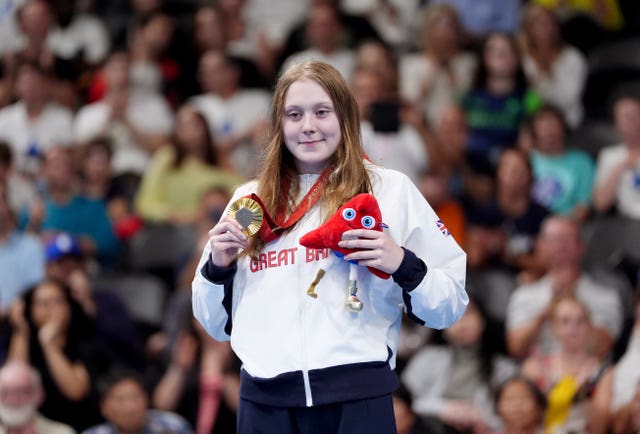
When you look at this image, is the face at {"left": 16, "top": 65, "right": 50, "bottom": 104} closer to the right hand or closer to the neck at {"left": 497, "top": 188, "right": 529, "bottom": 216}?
the neck at {"left": 497, "top": 188, "right": 529, "bottom": 216}

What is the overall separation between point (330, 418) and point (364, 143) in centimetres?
228

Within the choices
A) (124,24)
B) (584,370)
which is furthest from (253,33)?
(584,370)

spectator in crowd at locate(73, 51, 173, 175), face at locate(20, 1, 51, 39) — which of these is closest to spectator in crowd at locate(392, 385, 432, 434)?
spectator in crowd at locate(73, 51, 173, 175)

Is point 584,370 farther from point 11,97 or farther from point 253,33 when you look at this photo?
point 11,97

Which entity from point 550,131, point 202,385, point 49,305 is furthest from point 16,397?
point 550,131

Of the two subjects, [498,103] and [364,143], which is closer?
[364,143]

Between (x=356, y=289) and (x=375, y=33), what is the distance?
654cm

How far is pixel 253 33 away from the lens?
9.91m

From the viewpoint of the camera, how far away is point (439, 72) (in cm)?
888

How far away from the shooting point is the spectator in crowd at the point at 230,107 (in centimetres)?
884

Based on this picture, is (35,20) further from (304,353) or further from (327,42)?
(304,353)

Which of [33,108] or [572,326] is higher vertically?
[33,108]

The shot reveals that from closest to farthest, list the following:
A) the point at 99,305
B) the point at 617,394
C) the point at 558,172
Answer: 1. the point at 617,394
2. the point at 99,305
3. the point at 558,172

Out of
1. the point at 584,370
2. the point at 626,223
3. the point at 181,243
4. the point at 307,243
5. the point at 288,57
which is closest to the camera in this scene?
the point at 307,243
